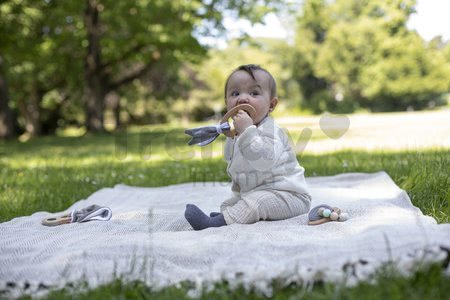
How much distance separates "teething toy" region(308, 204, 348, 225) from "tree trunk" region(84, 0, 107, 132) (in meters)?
13.6

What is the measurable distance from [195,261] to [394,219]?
3.48 ft

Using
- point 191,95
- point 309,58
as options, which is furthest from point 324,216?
point 309,58

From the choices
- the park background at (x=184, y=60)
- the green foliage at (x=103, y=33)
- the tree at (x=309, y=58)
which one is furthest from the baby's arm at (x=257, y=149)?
the tree at (x=309, y=58)

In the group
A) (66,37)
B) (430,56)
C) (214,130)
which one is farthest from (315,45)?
(214,130)

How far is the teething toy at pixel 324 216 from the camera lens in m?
2.48

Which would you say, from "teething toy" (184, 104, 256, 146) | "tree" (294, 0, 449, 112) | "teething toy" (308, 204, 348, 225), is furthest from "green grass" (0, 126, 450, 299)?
"tree" (294, 0, 449, 112)

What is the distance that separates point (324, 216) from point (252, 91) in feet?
2.77

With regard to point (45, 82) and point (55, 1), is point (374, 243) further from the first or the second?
point (45, 82)

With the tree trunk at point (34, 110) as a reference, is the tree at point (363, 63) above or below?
above

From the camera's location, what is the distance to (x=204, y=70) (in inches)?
1321

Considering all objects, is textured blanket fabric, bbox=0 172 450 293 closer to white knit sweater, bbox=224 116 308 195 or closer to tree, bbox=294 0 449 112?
white knit sweater, bbox=224 116 308 195

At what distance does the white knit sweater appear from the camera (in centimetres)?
258

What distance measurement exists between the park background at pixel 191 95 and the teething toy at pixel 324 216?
594mm

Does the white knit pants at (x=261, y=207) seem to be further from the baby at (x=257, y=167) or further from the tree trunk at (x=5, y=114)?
the tree trunk at (x=5, y=114)
